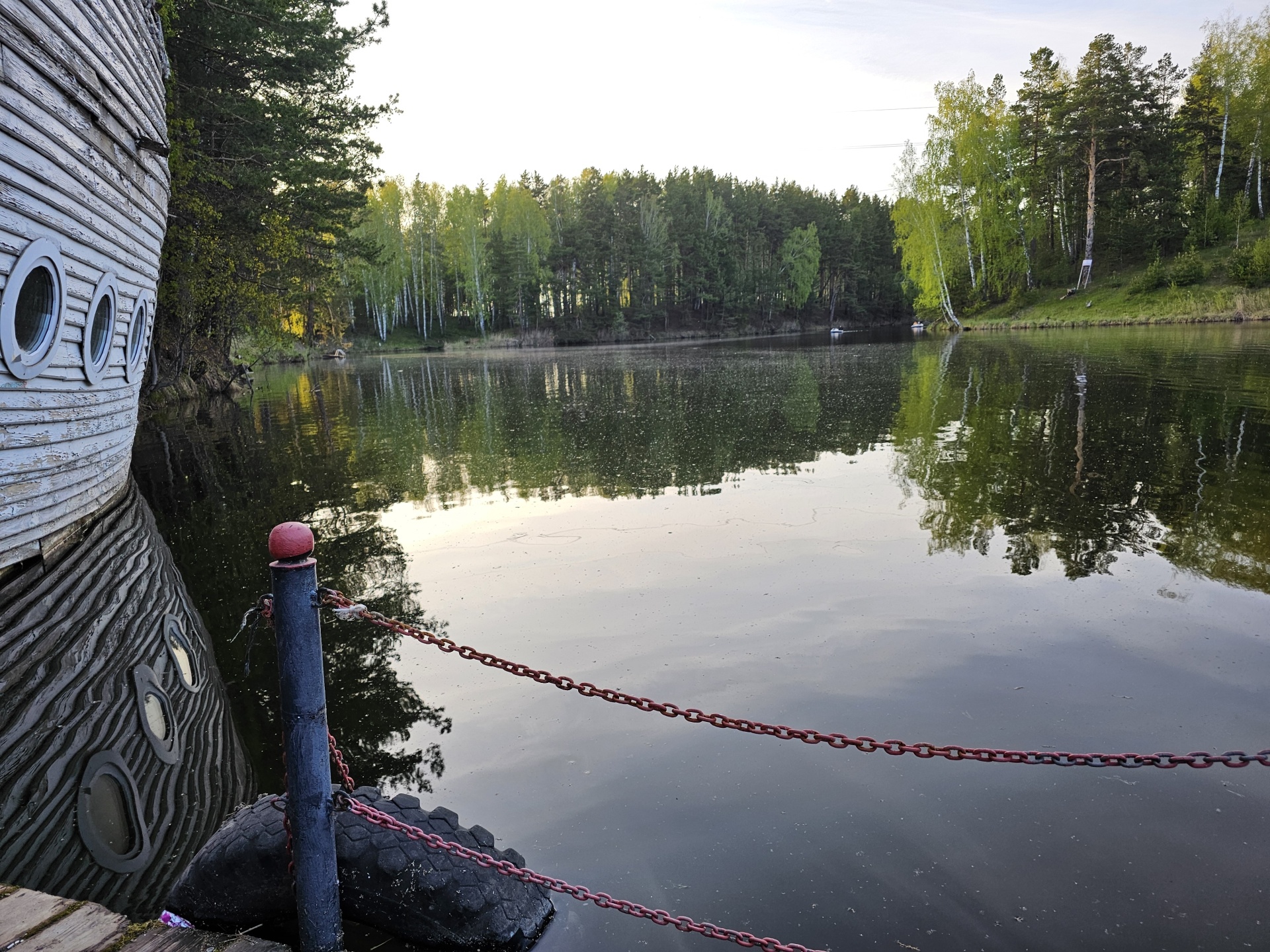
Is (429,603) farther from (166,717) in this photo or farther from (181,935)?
(181,935)

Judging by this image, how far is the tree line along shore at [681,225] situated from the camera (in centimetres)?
2059

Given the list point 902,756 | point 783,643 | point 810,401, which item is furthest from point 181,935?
point 810,401

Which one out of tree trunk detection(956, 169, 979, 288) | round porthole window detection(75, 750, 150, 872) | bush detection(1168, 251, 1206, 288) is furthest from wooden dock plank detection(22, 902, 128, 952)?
tree trunk detection(956, 169, 979, 288)

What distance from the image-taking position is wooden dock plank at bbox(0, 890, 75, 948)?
7.74ft

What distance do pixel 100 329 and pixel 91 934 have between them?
784 cm

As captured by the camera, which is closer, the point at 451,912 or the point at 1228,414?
the point at 451,912

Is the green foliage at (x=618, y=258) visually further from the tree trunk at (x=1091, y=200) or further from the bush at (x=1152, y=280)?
the bush at (x=1152, y=280)

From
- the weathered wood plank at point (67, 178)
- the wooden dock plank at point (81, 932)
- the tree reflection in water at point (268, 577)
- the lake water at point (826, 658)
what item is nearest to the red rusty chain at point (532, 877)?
the lake water at point (826, 658)

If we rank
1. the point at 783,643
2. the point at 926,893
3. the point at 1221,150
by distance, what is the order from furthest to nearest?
1. the point at 1221,150
2. the point at 783,643
3. the point at 926,893

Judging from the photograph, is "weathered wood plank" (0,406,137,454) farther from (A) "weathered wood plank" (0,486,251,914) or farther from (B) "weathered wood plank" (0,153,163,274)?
Result: (B) "weathered wood plank" (0,153,163,274)

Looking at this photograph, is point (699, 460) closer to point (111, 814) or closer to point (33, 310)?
point (33, 310)

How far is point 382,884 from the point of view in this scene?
2717mm

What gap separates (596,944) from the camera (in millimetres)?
2875

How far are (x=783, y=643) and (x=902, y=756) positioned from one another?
141cm
